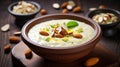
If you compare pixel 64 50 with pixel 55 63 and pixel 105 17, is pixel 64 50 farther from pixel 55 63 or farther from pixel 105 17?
pixel 105 17

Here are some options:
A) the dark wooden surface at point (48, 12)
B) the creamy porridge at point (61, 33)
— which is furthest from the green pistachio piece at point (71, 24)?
the dark wooden surface at point (48, 12)

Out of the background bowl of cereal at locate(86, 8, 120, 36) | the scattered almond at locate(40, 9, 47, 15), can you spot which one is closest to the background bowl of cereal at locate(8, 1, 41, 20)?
the scattered almond at locate(40, 9, 47, 15)

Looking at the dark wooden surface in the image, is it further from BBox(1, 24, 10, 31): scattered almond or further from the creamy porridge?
the creamy porridge

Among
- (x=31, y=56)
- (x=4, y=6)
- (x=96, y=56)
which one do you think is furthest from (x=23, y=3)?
(x=96, y=56)

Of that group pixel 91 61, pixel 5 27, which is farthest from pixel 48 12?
pixel 91 61

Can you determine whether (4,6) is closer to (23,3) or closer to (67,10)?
(23,3)

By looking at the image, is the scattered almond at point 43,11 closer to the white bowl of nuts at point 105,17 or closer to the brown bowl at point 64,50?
the white bowl of nuts at point 105,17
